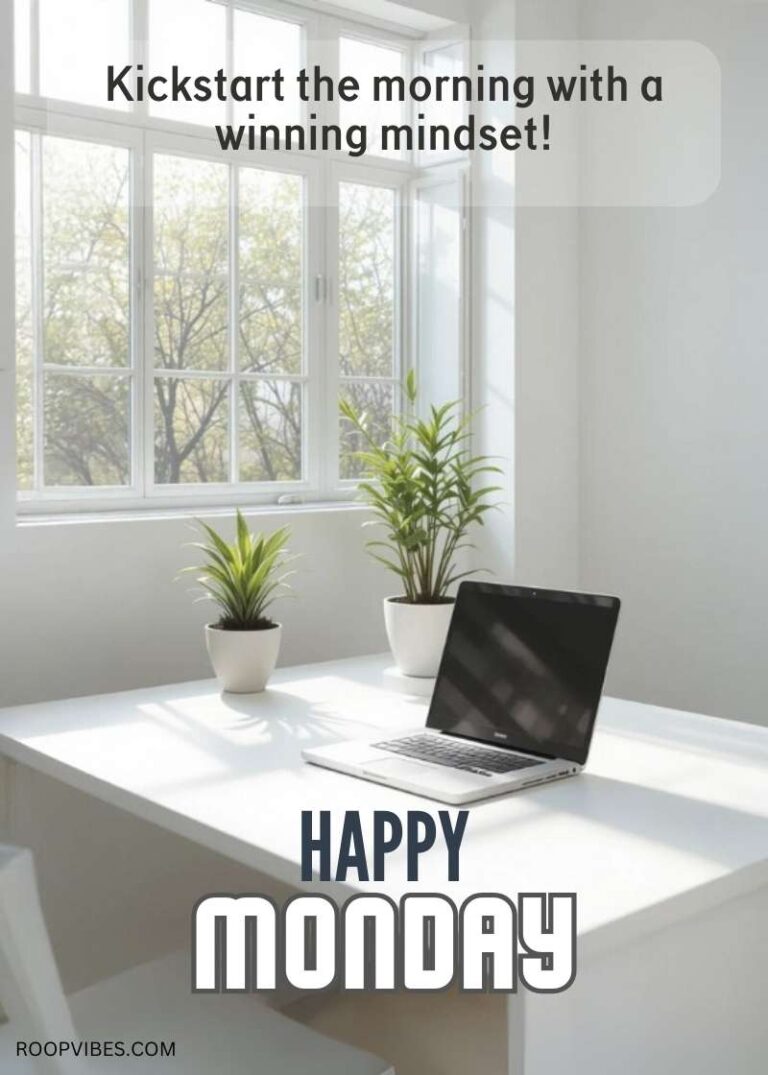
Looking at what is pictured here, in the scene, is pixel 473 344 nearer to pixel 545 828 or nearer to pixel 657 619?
pixel 657 619

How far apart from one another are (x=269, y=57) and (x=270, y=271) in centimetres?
59

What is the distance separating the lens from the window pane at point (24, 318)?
2.92 meters

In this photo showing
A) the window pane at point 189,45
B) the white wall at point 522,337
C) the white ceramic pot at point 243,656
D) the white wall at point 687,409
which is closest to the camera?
the white ceramic pot at point 243,656

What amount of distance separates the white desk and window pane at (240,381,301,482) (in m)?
1.10

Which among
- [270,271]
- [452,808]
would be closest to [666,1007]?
[452,808]

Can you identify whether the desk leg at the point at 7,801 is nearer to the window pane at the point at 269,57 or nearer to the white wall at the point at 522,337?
the white wall at the point at 522,337

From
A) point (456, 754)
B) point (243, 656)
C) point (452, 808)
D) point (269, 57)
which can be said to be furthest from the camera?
point (269, 57)

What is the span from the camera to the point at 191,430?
10.6 ft

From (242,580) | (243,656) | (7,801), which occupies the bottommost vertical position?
(7,801)

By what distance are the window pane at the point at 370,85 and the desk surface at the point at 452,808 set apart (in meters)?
1.82

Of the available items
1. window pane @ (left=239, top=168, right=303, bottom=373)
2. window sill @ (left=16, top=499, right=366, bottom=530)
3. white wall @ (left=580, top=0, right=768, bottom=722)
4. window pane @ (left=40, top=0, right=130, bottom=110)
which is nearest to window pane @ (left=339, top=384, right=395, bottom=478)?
window sill @ (left=16, top=499, right=366, bottom=530)

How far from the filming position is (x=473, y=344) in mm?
3703

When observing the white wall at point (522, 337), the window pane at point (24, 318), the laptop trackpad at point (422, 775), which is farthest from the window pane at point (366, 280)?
the laptop trackpad at point (422, 775)

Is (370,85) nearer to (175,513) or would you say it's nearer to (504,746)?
(175,513)
